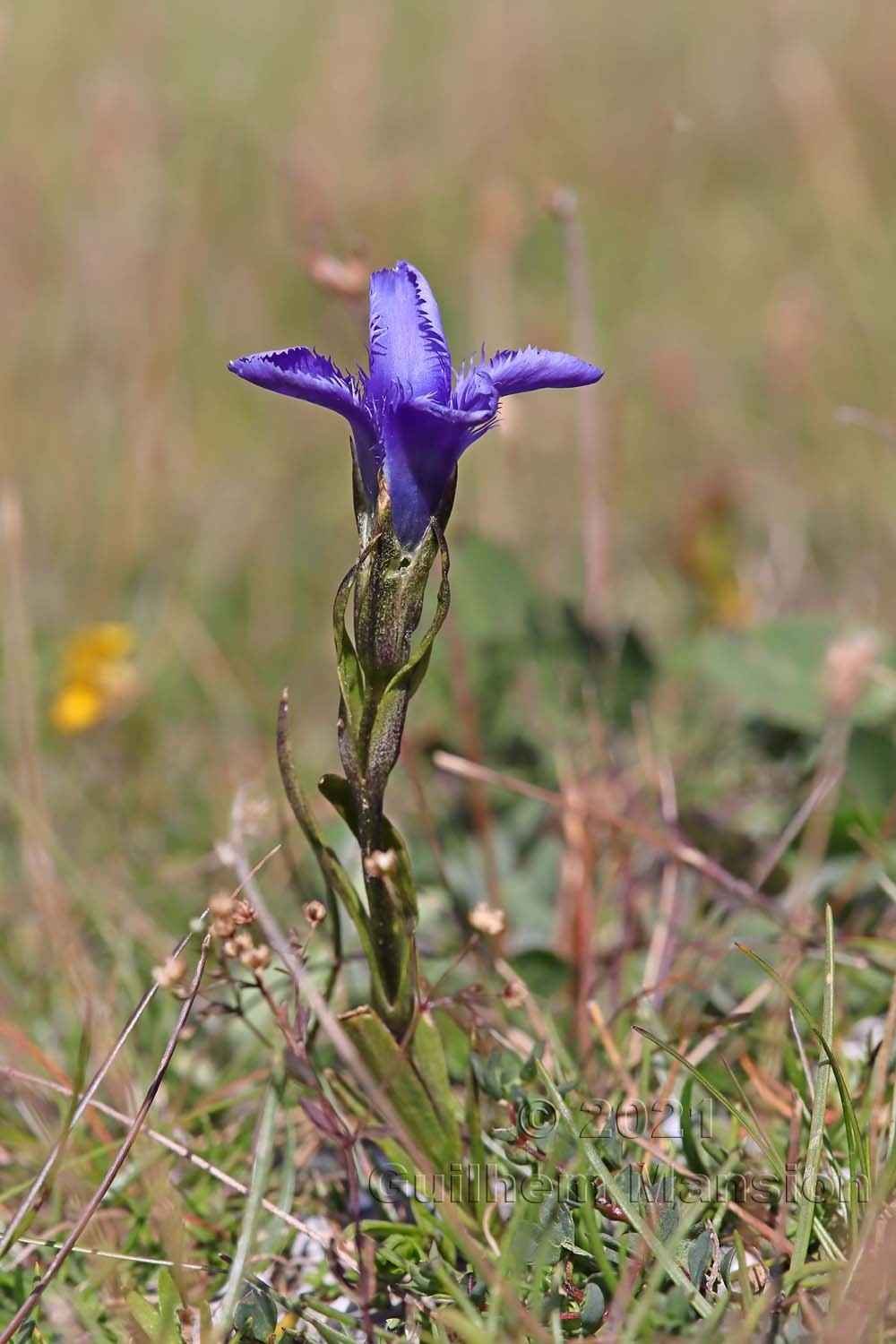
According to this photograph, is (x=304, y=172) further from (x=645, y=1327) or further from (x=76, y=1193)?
(x=645, y=1327)

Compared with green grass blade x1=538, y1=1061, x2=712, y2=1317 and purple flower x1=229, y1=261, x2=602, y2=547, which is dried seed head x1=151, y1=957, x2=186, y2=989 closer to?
green grass blade x1=538, y1=1061, x2=712, y2=1317

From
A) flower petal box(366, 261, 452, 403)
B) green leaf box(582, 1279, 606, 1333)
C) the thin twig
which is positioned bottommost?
green leaf box(582, 1279, 606, 1333)

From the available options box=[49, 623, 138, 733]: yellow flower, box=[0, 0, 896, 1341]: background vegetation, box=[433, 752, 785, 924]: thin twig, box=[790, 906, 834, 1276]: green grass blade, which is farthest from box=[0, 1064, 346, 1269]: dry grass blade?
box=[49, 623, 138, 733]: yellow flower

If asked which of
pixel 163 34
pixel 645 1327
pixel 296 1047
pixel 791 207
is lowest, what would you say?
pixel 645 1327

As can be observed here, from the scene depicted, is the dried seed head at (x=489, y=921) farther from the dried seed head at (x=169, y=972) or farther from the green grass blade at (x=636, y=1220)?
the dried seed head at (x=169, y=972)

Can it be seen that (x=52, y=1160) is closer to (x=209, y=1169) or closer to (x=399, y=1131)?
(x=209, y=1169)

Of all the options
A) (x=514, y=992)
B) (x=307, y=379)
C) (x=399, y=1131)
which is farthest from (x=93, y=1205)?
(x=307, y=379)

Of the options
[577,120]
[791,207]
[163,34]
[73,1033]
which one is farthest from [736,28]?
[73,1033]
